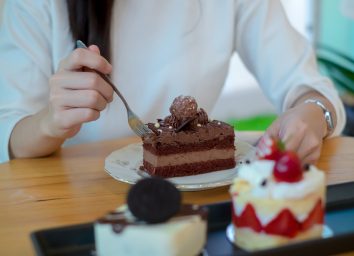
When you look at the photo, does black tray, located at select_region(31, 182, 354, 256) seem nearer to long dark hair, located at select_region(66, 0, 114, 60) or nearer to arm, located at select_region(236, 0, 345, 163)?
arm, located at select_region(236, 0, 345, 163)

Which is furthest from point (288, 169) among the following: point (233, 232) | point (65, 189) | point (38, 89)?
point (38, 89)

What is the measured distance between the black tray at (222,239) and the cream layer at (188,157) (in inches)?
11.1

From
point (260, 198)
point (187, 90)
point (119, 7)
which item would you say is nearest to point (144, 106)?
point (187, 90)

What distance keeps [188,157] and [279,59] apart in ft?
1.78

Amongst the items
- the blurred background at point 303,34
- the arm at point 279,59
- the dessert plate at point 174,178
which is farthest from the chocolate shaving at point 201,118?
the blurred background at point 303,34

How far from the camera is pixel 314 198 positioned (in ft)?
2.73

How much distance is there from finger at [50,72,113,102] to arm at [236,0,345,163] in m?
0.50

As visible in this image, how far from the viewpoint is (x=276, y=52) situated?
1.61 metres

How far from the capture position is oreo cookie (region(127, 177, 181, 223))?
0.76 meters

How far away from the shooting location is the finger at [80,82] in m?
Result: 1.20

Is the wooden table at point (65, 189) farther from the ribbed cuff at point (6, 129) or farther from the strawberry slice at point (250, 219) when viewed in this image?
the strawberry slice at point (250, 219)

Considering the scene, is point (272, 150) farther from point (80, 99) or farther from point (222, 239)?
point (80, 99)

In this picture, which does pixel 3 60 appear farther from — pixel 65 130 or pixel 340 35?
pixel 340 35

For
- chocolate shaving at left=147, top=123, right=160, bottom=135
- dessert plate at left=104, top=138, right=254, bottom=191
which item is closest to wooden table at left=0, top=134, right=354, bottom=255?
dessert plate at left=104, top=138, right=254, bottom=191
